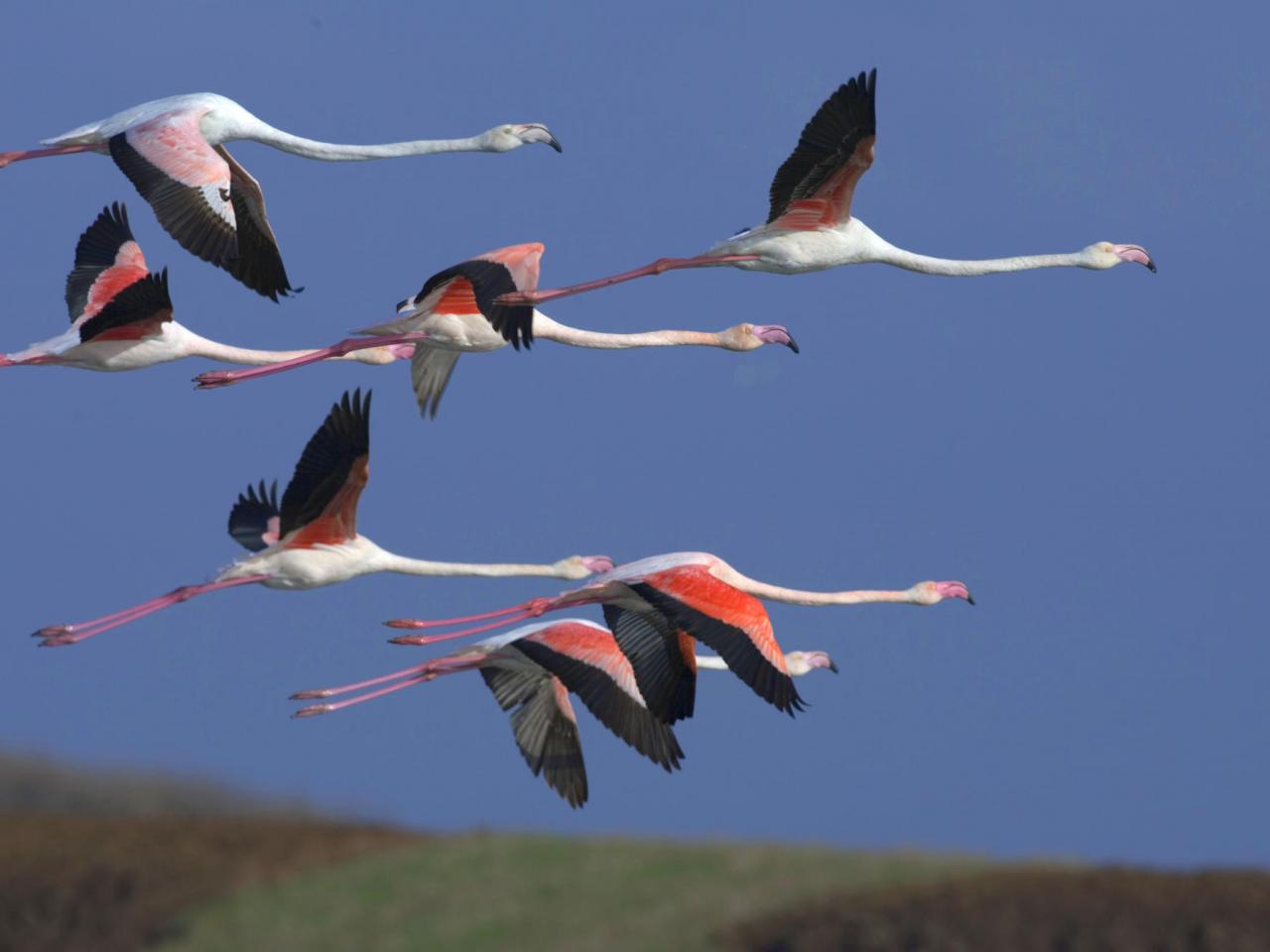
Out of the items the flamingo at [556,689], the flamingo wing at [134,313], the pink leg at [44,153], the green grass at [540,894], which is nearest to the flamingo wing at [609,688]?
the flamingo at [556,689]

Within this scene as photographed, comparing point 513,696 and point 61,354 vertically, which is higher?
point 61,354

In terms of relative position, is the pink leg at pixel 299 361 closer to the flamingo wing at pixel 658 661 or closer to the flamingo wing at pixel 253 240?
the flamingo wing at pixel 253 240

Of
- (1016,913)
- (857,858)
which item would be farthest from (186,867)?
(1016,913)

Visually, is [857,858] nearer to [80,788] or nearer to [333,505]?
[333,505]

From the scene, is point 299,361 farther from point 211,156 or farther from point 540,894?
point 540,894

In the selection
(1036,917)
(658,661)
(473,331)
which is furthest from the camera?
(473,331)

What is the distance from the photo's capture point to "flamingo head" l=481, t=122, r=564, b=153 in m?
21.7

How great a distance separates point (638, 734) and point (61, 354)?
20.8 ft

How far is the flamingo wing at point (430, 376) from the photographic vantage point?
76.2ft

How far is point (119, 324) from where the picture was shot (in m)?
21.4

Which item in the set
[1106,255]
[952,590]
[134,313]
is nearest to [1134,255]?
[1106,255]

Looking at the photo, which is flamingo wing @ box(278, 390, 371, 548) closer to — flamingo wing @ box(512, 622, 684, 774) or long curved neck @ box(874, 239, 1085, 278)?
flamingo wing @ box(512, 622, 684, 774)

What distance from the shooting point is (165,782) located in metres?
22.4

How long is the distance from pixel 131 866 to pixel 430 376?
6340 millimetres
